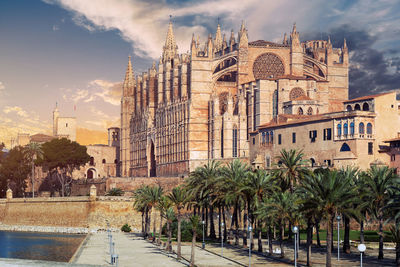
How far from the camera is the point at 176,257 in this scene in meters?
45.5

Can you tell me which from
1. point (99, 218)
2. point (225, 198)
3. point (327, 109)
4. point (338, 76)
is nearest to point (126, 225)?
point (99, 218)

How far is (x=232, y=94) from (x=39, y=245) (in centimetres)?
4040

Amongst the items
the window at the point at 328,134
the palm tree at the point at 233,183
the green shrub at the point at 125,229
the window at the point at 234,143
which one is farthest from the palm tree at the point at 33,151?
the palm tree at the point at 233,183

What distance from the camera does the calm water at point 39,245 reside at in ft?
176

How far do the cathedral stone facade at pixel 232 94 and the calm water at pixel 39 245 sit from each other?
24.7 metres

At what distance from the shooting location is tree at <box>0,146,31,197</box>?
101938mm

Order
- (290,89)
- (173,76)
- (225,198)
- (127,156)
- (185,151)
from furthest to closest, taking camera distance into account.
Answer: (127,156) < (173,76) < (185,151) < (290,89) < (225,198)

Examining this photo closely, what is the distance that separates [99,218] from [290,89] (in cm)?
3108

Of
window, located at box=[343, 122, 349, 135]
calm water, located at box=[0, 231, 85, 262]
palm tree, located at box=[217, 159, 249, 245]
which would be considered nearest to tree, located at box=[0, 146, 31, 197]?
calm water, located at box=[0, 231, 85, 262]

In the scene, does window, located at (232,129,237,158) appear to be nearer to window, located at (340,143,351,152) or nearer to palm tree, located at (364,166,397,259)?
window, located at (340,143,351,152)

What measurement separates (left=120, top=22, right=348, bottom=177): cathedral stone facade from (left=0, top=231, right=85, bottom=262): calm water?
81.1 feet

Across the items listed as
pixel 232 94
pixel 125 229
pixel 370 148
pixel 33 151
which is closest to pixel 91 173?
pixel 33 151

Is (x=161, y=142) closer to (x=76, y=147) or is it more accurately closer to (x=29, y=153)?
(x=76, y=147)

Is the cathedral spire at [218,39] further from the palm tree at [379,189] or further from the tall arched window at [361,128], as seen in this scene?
the palm tree at [379,189]
